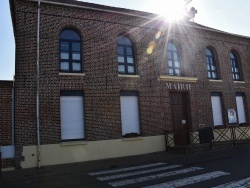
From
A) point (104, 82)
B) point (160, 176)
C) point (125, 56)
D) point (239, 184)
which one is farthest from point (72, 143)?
point (239, 184)

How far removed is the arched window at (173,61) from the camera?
589 inches

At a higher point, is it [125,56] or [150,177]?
[125,56]

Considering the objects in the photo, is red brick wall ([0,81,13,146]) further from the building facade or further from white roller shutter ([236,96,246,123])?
white roller shutter ([236,96,246,123])

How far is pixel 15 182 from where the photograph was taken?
7.96 metres

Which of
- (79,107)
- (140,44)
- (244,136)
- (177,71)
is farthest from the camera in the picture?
(244,136)

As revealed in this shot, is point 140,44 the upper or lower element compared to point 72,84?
upper

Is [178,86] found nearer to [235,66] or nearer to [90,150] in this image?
[235,66]

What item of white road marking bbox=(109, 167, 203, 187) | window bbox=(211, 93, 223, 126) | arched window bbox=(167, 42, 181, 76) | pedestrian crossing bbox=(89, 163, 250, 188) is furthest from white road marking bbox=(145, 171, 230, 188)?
window bbox=(211, 93, 223, 126)

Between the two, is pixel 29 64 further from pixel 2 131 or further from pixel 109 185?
pixel 109 185

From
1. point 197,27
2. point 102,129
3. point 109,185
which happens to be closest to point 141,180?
point 109,185

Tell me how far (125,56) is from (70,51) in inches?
121

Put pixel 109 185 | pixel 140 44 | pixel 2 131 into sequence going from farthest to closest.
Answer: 1. pixel 140 44
2. pixel 2 131
3. pixel 109 185

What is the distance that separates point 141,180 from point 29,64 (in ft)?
23.8

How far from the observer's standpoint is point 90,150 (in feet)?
38.0
